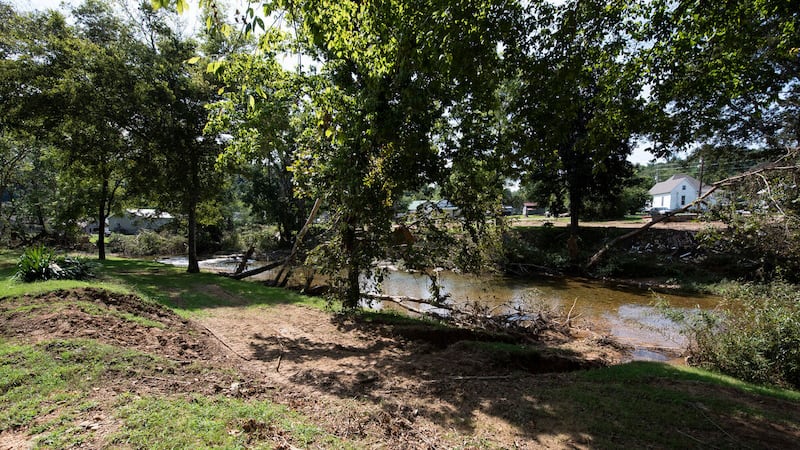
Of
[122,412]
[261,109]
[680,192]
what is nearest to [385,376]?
[122,412]

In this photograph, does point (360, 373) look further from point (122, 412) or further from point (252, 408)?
point (122, 412)

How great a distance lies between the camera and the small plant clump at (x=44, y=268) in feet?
29.8

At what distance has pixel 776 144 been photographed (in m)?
20.2

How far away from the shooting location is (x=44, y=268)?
930 centimetres

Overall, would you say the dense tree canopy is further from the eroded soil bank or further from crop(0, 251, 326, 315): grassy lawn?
crop(0, 251, 326, 315): grassy lawn

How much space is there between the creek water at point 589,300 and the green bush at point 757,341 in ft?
3.23

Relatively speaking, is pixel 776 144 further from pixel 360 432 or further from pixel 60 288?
pixel 60 288

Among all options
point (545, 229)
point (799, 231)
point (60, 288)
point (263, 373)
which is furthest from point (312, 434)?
point (545, 229)

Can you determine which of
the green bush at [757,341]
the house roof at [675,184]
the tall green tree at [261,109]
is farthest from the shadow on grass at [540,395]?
the house roof at [675,184]

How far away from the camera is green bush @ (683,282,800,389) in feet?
21.9

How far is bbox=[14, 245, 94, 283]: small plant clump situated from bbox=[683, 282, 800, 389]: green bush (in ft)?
49.7

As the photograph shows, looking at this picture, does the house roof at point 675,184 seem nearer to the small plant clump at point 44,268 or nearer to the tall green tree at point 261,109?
the tall green tree at point 261,109

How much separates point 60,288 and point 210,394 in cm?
595

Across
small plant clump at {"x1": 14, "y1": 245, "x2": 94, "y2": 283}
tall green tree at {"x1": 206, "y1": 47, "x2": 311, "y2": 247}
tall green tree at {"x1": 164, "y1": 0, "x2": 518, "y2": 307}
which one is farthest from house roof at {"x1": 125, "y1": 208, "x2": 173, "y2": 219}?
tall green tree at {"x1": 164, "y1": 0, "x2": 518, "y2": 307}
